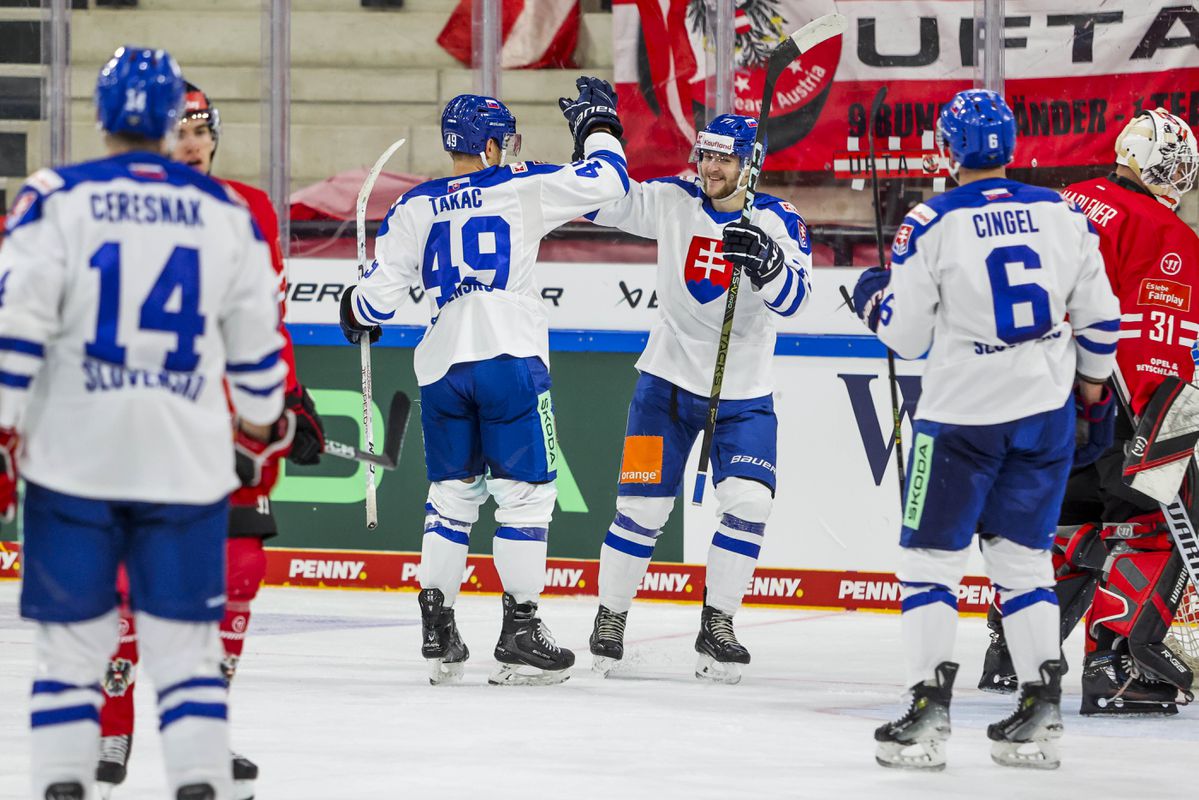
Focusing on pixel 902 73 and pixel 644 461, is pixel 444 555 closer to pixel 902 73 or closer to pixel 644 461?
pixel 644 461

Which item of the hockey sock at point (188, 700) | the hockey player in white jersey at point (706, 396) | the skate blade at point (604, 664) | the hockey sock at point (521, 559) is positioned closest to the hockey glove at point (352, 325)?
the hockey sock at point (521, 559)

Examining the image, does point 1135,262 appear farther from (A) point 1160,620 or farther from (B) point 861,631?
(B) point 861,631

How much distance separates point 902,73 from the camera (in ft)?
24.2

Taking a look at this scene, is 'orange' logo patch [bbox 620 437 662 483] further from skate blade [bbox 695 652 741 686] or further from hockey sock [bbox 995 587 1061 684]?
hockey sock [bbox 995 587 1061 684]

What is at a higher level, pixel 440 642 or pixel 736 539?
pixel 736 539

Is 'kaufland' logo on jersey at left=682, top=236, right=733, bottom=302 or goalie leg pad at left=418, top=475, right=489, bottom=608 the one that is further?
'kaufland' logo on jersey at left=682, top=236, right=733, bottom=302

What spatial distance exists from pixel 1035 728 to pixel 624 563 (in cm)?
180

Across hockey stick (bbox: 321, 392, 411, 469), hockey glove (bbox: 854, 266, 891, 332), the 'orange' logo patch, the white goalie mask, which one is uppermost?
the white goalie mask

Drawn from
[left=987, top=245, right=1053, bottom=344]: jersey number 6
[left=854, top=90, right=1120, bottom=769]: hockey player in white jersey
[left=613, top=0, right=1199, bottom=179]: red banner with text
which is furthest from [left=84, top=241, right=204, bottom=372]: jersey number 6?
[left=613, top=0, right=1199, bottom=179]: red banner with text

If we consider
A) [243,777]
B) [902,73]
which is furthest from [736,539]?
[902,73]

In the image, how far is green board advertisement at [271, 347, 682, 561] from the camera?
726 centimetres

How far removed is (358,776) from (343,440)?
12.0 feet

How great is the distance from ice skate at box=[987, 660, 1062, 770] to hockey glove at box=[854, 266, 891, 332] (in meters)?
0.86

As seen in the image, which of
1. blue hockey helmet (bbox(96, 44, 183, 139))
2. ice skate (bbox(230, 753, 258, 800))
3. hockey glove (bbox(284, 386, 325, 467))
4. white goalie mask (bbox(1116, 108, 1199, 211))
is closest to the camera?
blue hockey helmet (bbox(96, 44, 183, 139))
